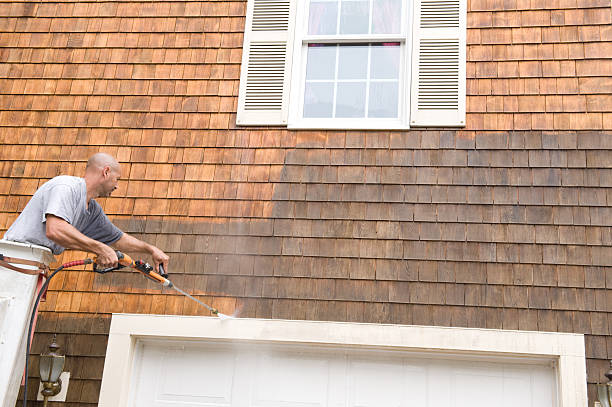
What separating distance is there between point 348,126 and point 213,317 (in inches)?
63.4

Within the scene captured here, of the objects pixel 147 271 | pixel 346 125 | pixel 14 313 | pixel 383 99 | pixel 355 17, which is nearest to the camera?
pixel 14 313

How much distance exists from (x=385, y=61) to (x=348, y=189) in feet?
3.51

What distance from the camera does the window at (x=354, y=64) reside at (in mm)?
4684

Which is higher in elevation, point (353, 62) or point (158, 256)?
point (353, 62)

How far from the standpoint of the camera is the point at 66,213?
133 inches

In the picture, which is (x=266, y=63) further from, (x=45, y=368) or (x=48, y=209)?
(x=45, y=368)

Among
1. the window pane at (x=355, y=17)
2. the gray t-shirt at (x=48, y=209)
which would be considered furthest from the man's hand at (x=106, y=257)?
the window pane at (x=355, y=17)

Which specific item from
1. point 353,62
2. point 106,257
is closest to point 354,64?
point 353,62

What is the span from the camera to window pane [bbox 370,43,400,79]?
489 centimetres

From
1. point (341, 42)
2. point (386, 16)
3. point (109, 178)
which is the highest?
point (386, 16)

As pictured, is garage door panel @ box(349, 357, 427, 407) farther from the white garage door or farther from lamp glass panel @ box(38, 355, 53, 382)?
lamp glass panel @ box(38, 355, 53, 382)

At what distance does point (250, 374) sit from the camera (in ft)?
14.5

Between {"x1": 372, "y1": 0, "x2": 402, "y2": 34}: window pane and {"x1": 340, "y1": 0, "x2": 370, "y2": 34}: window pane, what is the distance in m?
0.06

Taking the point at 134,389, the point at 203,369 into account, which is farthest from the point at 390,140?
the point at 134,389
